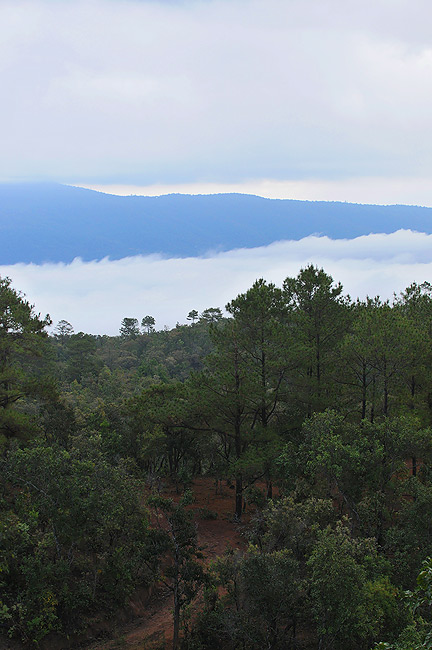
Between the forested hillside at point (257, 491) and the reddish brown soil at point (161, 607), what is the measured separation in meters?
0.39

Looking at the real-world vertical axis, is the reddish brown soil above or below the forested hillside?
below

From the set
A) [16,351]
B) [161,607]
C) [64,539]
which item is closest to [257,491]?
Answer: [161,607]

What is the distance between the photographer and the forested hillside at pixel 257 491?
1100 cm

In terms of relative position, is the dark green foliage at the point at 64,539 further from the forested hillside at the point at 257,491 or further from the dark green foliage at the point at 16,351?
the dark green foliage at the point at 16,351

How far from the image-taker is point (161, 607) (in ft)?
51.9

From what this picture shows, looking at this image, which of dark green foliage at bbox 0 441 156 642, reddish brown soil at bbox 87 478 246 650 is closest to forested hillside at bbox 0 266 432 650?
dark green foliage at bbox 0 441 156 642

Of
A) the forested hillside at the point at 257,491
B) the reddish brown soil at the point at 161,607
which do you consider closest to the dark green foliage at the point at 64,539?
the forested hillside at the point at 257,491

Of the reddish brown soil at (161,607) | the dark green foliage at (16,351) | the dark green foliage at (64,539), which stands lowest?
the reddish brown soil at (161,607)

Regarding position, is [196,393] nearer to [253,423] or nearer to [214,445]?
[253,423]

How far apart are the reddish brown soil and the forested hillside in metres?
0.39

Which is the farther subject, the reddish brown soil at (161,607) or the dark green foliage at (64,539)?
the reddish brown soil at (161,607)

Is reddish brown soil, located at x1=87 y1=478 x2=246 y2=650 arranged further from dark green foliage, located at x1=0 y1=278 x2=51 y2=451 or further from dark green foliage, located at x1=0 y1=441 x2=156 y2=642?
dark green foliage, located at x1=0 y1=278 x2=51 y2=451

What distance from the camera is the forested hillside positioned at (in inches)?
433

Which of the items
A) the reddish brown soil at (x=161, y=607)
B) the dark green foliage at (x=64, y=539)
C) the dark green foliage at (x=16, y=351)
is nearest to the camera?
the dark green foliage at (x=64, y=539)
